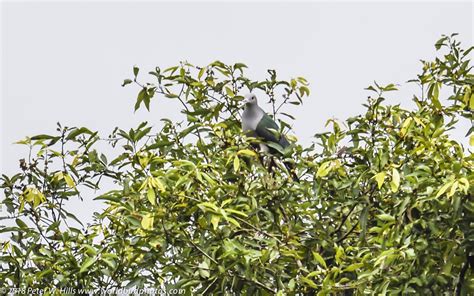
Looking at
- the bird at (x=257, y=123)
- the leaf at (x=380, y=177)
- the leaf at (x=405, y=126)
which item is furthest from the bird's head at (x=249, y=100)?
the leaf at (x=380, y=177)

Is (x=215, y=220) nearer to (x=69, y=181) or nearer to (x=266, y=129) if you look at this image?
(x=69, y=181)

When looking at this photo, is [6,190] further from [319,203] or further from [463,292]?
[463,292]

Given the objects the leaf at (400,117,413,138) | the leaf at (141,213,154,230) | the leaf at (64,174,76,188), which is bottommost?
the leaf at (141,213,154,230)

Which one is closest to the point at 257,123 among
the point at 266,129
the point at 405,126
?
the point at 266,129

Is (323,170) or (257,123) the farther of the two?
(257,123)

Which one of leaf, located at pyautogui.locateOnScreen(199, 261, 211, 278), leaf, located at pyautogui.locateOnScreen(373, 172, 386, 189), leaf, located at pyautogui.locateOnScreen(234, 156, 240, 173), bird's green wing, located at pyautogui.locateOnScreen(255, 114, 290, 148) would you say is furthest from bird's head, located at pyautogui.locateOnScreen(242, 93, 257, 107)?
leaf, located at pyautogui.locateOnScreen(373, 172, 386, 189)

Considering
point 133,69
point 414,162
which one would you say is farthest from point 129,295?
point 414,162

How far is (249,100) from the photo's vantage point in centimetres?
620

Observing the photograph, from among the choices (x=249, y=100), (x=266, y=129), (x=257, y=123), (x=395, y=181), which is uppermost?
(x=249, y=100)

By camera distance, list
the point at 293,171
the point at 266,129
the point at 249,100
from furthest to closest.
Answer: the point at 249,100 → the point at 266,129 → the point at 293,171

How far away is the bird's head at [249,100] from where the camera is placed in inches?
236

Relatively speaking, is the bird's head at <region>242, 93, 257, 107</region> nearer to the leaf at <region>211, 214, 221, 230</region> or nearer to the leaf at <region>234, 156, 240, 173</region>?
the leaf at <region>234, 156, 240, 173</region>

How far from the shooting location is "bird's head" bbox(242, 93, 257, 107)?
5986 mm

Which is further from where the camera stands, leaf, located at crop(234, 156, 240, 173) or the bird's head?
the bird's head
